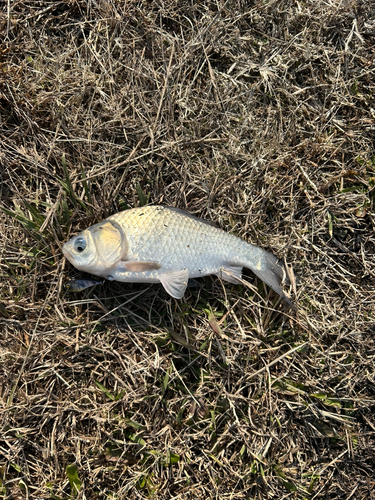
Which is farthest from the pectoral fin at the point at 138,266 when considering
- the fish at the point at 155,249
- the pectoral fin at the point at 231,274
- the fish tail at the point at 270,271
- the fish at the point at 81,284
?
the fish tail at the point at 270,271

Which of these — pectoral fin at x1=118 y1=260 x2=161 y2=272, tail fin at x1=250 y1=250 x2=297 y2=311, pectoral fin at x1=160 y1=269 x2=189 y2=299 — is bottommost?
tail fin at x1=250 y1=250 x2=297 y2=311

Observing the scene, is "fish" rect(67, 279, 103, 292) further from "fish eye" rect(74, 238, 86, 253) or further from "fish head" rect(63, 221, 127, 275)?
"fish eye" rect(74, 238, 86, 253)

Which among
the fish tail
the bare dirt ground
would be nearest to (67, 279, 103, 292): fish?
the bare dirt ground

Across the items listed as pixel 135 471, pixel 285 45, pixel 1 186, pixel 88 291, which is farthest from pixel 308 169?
pixel 135 471

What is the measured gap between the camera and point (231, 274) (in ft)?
7.79

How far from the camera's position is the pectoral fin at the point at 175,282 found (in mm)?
2215

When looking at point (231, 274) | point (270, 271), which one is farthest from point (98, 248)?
point (270, 271)

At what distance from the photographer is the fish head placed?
2176mm

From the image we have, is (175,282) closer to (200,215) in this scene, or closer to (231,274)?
(231,274)

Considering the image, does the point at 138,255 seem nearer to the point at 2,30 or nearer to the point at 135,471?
the point at 135,471

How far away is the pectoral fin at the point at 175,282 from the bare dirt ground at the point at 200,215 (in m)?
0.23

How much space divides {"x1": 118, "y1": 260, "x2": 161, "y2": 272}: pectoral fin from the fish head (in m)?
0.05

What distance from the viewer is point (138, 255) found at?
86.9 inches

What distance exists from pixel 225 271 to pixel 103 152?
1267 mm
